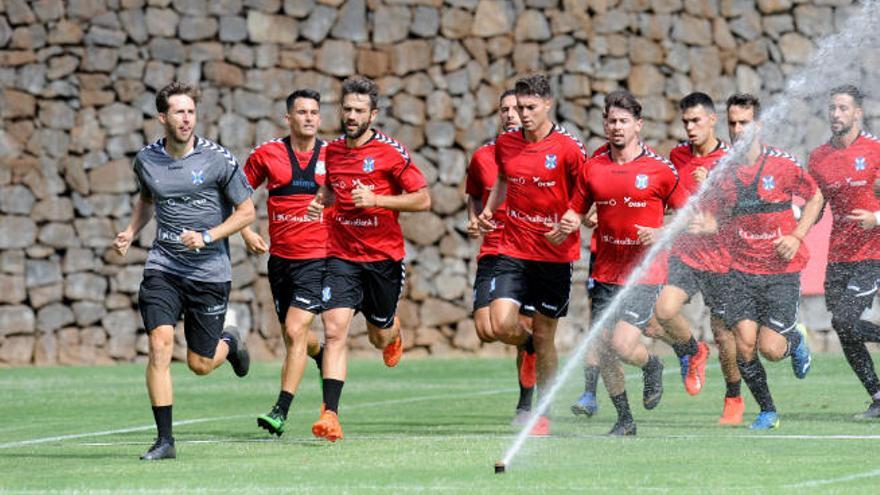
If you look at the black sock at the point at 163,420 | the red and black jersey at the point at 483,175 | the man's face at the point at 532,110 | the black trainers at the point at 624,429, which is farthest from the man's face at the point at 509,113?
the black sock at the point at 163,420

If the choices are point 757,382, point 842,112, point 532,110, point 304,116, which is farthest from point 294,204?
point 842,112

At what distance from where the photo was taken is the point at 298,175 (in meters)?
A: 12.6

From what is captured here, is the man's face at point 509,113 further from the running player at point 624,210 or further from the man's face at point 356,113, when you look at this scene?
the running player at point 624,210

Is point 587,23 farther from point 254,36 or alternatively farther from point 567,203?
point 567,203

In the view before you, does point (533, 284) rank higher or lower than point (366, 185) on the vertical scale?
lower

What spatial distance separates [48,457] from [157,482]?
1.81 metres

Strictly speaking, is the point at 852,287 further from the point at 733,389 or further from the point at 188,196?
the point at 188,196

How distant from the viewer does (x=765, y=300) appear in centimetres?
1193

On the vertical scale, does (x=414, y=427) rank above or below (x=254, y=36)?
below

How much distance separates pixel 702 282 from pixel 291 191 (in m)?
2.82

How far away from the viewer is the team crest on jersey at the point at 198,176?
33.8ft

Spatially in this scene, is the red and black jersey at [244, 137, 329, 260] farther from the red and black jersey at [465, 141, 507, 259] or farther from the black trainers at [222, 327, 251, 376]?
the red and black jersey at [465, 141, 507, 259]

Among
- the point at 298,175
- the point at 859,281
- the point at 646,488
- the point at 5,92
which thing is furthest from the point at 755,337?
the point at 5,92

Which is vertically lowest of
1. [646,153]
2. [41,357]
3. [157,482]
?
[41,357]
